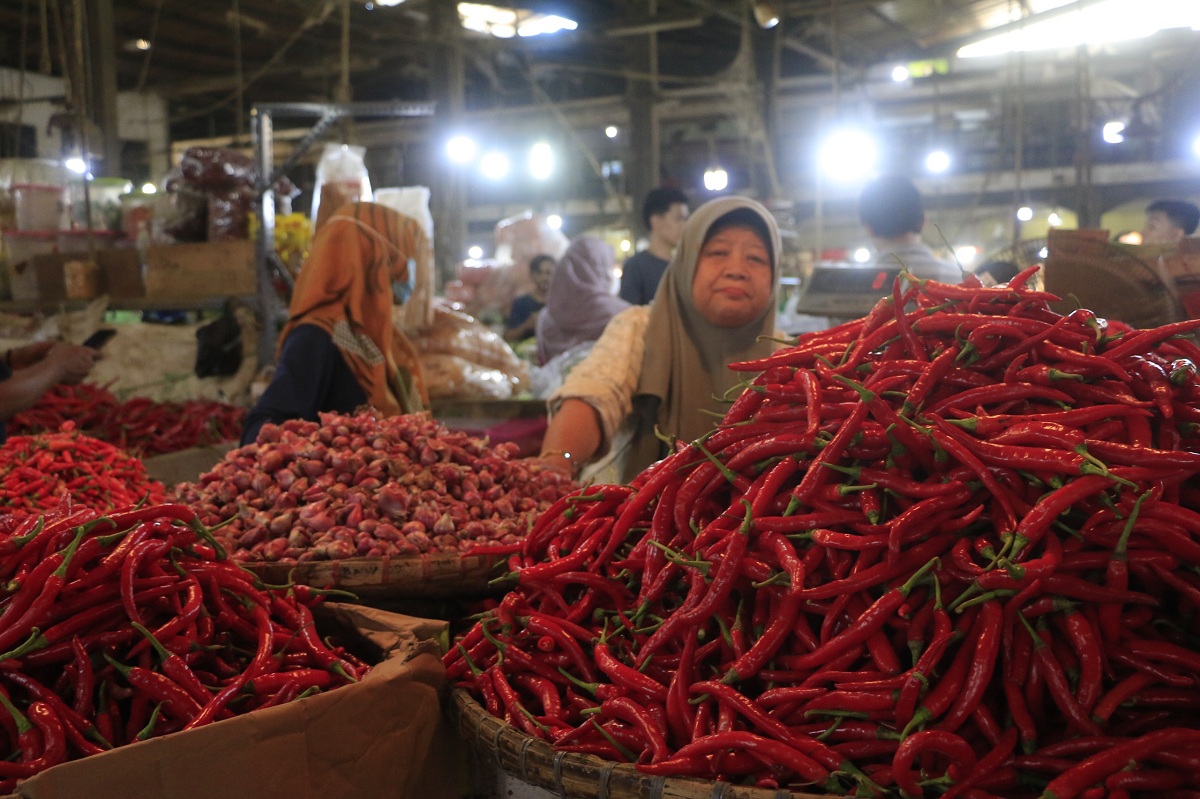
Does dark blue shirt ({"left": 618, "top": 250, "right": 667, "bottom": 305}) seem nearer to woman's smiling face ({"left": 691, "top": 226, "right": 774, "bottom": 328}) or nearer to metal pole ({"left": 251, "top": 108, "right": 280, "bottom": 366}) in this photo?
metal pole ({"left": 251, "top": 108, "right": 280, "bottom": 366})

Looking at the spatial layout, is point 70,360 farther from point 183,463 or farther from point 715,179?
point 715,179

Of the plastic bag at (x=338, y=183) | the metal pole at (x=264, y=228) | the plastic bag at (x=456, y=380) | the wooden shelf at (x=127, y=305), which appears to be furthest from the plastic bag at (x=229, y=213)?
the plastic bag at (x=456, y=380)

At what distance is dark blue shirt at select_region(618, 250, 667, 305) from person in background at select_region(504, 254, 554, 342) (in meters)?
2.59

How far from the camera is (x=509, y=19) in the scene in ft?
27.0

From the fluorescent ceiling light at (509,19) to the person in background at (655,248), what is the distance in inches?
95.0

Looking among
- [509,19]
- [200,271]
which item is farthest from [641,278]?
[509,19]

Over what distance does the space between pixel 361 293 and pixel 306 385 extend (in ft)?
1.40

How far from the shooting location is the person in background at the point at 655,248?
5.86 meters

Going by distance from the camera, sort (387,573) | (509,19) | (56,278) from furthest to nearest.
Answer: (509,19), (56,278), (387,573)

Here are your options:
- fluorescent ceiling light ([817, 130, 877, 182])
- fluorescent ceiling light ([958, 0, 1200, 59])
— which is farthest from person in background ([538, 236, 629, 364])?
fluorescent ceiling light ([958, 0, 1200, 59])

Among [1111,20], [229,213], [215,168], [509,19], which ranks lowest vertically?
[229,213]

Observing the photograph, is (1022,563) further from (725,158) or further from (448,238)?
(725,158)

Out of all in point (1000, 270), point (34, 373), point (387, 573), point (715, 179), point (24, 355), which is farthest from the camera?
point (715, 179)

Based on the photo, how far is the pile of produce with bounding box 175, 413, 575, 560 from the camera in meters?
2.20
